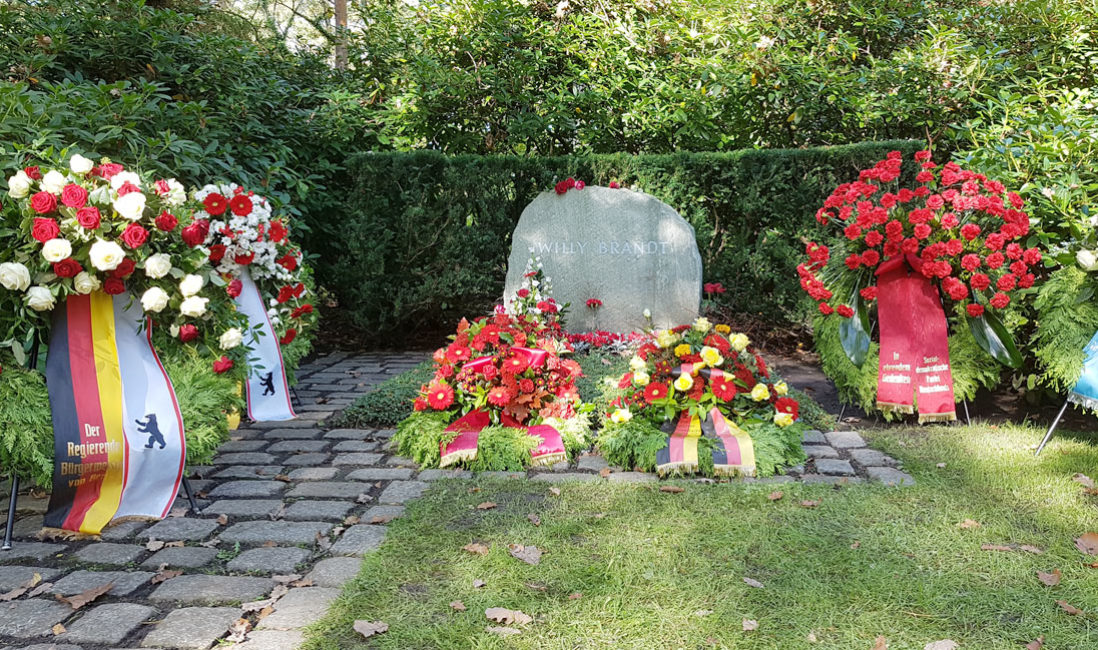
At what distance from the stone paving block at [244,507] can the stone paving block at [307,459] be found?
0.55m

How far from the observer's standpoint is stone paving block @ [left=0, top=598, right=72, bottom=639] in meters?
2.46

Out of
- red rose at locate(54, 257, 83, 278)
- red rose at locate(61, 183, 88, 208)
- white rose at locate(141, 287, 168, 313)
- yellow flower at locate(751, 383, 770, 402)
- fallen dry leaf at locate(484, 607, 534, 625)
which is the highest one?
red rose at locate(61, 183, 88, 208)

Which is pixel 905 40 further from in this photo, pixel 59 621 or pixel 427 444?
pixel 59 621

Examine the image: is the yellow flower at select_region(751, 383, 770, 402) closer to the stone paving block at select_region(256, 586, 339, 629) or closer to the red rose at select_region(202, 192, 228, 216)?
the stone paving block at select_region(256, 586, 339, 629)

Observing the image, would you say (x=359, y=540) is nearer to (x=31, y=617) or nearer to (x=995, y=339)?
(x=31, y=617)

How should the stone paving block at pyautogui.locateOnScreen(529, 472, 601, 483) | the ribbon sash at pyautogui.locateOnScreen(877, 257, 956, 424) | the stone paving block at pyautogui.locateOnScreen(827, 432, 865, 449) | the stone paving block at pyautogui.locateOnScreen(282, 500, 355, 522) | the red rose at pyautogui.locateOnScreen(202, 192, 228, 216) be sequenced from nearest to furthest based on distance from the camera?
1. the stone paving block at pyautogui.locateOnScreen(282, 500, 355, 522)
2. the stone paving block at pyautogui.locateOnScreen(529, 472, 601, 483)
3. the stone paving block at pyautogui.locateOnScreen(827, 432, 865, 449)
4. the red rose at pyautogui.locateOnScreen(202, 192, 228, 216)
5. the ribbon sash at pyautogui.locateOnScreen(877, 257, 956, 424)

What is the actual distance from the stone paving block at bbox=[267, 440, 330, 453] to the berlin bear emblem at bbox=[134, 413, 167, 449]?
1.02 metres

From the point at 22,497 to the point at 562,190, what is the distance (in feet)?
16.2

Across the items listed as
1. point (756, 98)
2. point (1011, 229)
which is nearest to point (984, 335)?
point (1011, 229)

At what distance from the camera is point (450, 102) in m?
8.09

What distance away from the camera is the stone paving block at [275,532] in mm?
3195

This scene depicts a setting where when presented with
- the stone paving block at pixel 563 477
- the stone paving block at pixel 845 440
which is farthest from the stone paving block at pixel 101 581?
the stone paving block at pixel 845 440

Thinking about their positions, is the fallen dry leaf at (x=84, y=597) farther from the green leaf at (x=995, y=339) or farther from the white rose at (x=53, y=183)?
the green leaf at (x=995, y=339)

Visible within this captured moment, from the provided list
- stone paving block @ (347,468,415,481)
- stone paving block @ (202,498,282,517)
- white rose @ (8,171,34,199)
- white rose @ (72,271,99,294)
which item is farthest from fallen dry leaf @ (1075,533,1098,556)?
white rose @ (8,171,34,199)
